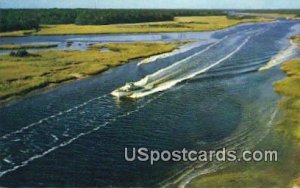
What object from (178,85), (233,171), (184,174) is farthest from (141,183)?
(178,85)

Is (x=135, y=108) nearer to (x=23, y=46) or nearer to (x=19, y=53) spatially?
(x=19, y=53)

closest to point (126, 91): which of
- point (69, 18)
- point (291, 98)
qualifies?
point (291, 98)

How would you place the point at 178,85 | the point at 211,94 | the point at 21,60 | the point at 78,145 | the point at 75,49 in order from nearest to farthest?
the point at 78,145
the point at 211,94
the point at 178,85
the point at 21,60
the point at 75,49

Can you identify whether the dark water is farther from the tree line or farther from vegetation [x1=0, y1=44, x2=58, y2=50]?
vegetation [x1=0, y1=44, x2=58, y2=50]

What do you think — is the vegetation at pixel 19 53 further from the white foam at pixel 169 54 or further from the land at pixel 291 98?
the land at pixel 291 98

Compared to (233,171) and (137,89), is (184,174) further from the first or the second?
(137,89)

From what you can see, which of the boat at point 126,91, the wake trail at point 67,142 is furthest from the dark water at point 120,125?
the boat at point 126,91
